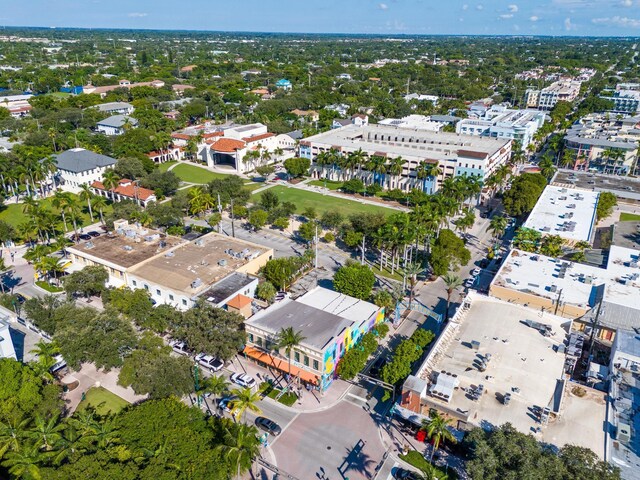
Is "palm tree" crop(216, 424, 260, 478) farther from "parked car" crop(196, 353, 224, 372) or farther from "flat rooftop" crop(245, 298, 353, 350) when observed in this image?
"parked car" crop(196, 353, 224, 372)

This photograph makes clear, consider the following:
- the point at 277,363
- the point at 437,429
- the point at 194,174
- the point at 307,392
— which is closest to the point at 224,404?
the point at 277,363

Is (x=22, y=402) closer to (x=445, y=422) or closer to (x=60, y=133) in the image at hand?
(x=445, y=422)

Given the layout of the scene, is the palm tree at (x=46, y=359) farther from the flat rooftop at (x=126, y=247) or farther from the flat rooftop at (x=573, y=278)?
the flat rooftop at (x=573, y=278)

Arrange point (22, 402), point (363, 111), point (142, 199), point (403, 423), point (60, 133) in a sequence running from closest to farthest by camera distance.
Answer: point (22, 402) < point (403, 423) < point (142, 199) < point (60, 133) < point (363, 111)

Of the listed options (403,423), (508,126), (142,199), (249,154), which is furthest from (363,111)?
(403,423)

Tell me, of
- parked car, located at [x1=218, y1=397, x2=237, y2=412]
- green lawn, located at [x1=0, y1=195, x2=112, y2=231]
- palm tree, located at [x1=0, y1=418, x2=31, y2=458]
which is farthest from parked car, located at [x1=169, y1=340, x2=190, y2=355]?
green lawn, located at [x1=0, y1=195, x2=112, y2=231]

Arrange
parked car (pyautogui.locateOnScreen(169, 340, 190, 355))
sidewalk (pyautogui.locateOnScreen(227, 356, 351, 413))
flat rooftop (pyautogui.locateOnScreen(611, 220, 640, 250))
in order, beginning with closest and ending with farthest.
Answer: sidewalk (pyautogui.locateOnScreen(227, 356, 351, 413)), parked car (pyautogui.locateOnScreen(169, 340, 190, 355)), flat rooftop (pyautogui.locateOnScreen(611, 220, 640, 250))
